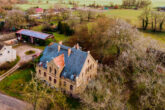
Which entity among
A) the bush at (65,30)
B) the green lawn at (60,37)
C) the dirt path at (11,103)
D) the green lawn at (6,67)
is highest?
the bush at (65,30)

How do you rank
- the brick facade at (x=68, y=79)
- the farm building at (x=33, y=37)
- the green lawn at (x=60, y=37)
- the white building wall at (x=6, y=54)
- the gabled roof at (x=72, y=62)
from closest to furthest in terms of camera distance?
the brick facade at (x=68, y=79) < the gabled roof at (x=72, y=62) < the white building wall at (x=6, y=54) < the farm building at (x=33, y=37) < the green lawn at (x=60, y=37)

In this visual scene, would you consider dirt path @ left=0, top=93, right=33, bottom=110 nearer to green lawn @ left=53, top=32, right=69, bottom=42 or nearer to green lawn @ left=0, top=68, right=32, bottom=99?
green lawn @ left=0, top=68, right=32, bottom=99

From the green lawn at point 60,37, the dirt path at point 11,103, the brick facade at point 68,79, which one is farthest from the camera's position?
the green lawn at point 60,37

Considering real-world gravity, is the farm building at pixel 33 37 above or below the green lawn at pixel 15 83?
above

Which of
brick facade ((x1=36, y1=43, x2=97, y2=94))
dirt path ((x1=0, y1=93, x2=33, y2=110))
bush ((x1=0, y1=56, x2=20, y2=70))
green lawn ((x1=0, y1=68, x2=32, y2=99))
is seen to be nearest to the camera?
dirt path ((x1=0, y1=93, x2=33, y2=110))

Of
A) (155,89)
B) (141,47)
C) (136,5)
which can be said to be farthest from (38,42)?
(136,5)

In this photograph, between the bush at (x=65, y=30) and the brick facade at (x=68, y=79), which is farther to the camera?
the bush at (x=65, y=30)

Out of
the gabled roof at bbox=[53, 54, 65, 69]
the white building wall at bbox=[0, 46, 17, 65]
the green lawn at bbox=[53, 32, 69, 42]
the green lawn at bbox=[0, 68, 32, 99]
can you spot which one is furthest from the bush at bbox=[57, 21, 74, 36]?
the gabled roof at bbox=[53, 54, 65, 69]

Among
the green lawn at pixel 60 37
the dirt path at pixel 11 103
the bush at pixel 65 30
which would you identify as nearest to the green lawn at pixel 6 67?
the dirt path at pixel 11 103

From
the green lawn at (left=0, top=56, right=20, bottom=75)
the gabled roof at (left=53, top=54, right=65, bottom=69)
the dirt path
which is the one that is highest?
the gabled roof at (left=53, top=54, right=65, bottom=69)

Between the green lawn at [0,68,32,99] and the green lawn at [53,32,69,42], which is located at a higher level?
the green lawn at [53,32,69,42]

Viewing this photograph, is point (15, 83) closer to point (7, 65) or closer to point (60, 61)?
point (7, 65)

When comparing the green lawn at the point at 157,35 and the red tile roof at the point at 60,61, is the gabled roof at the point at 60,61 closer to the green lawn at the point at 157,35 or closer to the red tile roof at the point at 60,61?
the red tile roof at the point at 60,61
